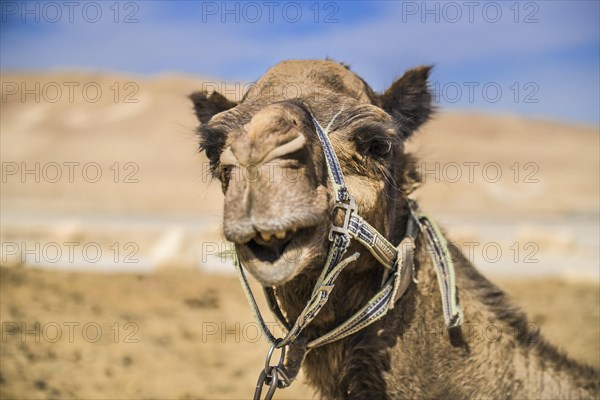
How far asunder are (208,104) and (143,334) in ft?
19.1

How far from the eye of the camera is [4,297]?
9414mm

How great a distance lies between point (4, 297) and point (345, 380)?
289 inches

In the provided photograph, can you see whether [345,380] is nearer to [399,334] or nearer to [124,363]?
[399,334]

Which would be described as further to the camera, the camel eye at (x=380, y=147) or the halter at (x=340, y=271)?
the camel eye at (x=380, y=147)

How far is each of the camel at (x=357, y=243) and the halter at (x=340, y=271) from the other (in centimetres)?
5

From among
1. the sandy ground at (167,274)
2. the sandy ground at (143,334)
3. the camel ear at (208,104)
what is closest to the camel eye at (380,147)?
the sandy ground at (167,274)

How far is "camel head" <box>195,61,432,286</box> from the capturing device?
2727 millimetres

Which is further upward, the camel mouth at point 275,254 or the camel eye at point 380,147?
the camel eye at point 380,147

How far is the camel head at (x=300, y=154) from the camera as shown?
2.73 m

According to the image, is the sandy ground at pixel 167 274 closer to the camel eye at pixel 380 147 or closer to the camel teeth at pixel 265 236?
the camel eye at pixel 380 147

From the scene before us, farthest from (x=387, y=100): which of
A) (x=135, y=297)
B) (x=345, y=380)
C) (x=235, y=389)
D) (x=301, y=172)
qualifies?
(x=135, y=297)

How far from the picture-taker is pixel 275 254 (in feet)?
9.27

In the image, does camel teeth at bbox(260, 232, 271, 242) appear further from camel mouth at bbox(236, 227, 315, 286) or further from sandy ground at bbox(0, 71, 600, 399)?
sandy ground at bbox(0, 71, 600, 399)

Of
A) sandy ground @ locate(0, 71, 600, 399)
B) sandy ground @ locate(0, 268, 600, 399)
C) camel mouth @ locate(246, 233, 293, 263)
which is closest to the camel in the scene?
camel mouth @ locate(246, 233, 293, 263)
